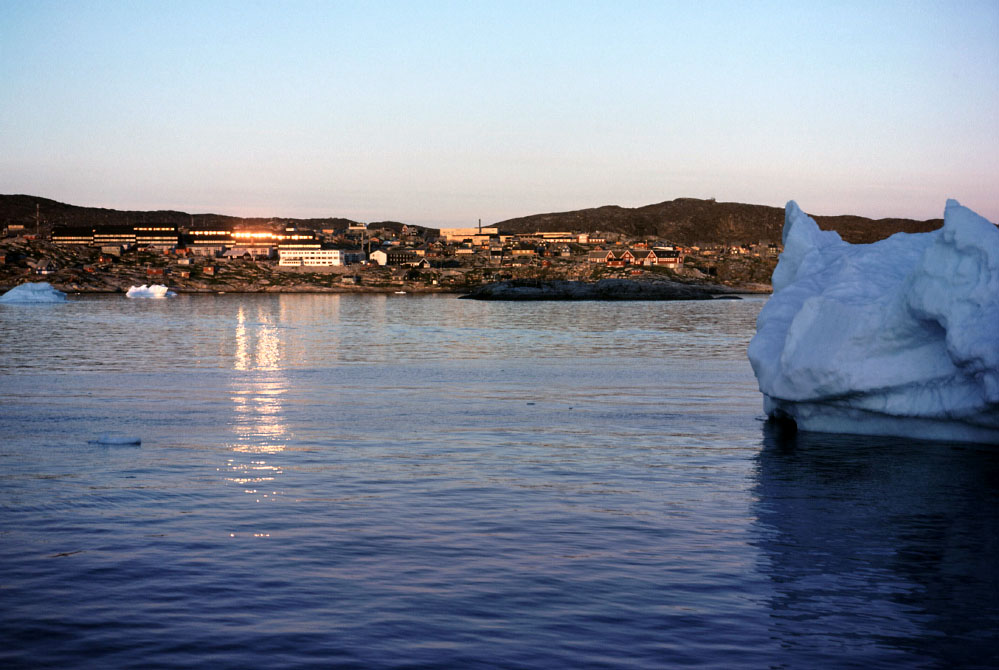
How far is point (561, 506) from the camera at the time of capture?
676 inches

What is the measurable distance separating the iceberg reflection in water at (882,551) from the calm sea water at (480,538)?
6 cm

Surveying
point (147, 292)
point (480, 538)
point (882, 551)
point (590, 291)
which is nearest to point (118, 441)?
point (480, 538)

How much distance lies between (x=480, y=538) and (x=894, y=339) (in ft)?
38.9

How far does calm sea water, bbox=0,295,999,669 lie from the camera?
10648 mm

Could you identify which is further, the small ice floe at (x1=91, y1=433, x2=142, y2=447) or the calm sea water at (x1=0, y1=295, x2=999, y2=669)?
the small ice floe at (x1=91, y1=433, x2=142, y2=447)

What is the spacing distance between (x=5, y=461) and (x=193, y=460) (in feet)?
13.0

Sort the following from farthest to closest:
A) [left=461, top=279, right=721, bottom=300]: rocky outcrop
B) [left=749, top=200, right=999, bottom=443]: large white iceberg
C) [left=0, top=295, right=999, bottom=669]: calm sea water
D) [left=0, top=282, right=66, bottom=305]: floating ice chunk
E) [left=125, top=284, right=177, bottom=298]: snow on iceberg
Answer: [left=461, top=279, right=721, bottom=300]: rocky outcrop
[left=125, top=284, right=177, bottom=298]: snow on iceberg
[left=0, top=282, right=66, bottom=305]: floating ice chunk
[left=749, top=200, right=999, bottom=443]: large white iceberg
[left=0, top=295, right=999, bottom=669]: calm sea water

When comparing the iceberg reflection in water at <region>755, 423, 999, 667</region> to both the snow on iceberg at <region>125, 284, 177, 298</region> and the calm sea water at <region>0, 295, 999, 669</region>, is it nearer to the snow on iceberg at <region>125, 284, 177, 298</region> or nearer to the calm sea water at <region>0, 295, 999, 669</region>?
the calm sea water at <region>0, 295, 999, 669</region>

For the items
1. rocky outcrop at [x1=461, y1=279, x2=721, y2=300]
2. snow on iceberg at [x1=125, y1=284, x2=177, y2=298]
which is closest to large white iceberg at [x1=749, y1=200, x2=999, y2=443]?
rocky outcrop at [x1=461, y1=279, x2=721, y2=300]

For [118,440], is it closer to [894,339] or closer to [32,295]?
[894,339]

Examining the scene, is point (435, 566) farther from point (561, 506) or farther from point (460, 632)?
point (561, 506)

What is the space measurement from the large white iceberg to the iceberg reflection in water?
1.11 metres

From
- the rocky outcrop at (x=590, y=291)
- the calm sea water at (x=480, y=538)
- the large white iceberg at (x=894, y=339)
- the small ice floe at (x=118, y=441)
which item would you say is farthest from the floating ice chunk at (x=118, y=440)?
the rocky outcrop at (x=590, y=291)

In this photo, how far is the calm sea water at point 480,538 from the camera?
34.9 feet
